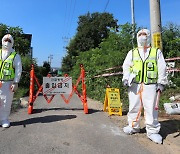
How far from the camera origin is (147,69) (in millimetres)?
6031

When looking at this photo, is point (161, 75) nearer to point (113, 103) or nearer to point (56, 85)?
point (113, 103)

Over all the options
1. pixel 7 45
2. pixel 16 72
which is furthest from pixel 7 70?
pixel 7 45

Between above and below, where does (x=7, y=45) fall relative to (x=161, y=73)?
above

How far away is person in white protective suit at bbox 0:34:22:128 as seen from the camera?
697cm

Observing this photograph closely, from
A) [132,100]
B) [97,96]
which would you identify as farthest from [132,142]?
[97,96]

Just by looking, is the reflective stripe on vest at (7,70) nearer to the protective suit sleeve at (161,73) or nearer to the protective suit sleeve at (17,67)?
the protective suit sleeve at (17,67)

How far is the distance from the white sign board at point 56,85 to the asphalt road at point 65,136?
1223 millimetres

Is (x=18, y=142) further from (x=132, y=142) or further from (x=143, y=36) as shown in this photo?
(x=143, y=36)

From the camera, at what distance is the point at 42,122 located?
24.2 feet

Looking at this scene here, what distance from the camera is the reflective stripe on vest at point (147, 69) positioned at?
19.6ft

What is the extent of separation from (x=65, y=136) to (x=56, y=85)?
3.45 metres

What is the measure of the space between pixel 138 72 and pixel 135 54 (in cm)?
41

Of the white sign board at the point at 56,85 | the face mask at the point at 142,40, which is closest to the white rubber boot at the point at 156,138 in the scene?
the face mask at the point at 142,40

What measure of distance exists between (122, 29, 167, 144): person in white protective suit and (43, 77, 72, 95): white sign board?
11.2 ft
